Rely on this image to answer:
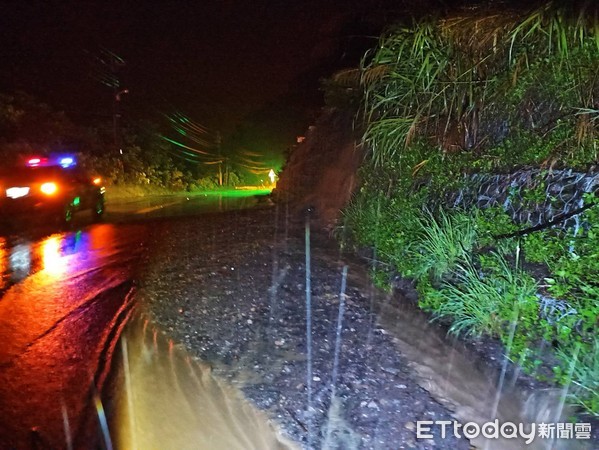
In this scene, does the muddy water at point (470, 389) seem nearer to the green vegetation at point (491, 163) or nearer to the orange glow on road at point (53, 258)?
the green vegetation at point (491, 163)

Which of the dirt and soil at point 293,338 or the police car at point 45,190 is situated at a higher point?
the police car at point 45,190

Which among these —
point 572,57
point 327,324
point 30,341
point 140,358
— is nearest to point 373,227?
point 327,324

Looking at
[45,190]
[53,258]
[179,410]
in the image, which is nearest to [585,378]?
[179,410]

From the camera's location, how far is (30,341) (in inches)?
224

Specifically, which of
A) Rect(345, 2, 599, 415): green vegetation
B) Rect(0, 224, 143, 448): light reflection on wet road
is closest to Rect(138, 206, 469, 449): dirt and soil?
Rect(0, 224, 143, 448): light reflection on wet road

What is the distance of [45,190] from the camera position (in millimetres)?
13070

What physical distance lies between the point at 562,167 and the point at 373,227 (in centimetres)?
309

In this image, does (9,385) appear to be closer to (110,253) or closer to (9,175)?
(110,253)

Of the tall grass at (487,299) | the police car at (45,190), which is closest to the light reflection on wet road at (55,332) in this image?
the police car at (45,190)

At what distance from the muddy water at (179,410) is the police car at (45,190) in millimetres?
8877

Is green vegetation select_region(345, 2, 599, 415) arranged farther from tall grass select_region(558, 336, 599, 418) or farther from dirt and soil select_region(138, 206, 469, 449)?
dirt and soil select_region(138, 206, 469, 449)

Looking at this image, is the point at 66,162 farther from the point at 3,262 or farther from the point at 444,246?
the point at 444,246

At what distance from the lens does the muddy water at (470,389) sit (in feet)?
14.1

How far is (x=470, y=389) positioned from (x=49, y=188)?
11.4 metres
